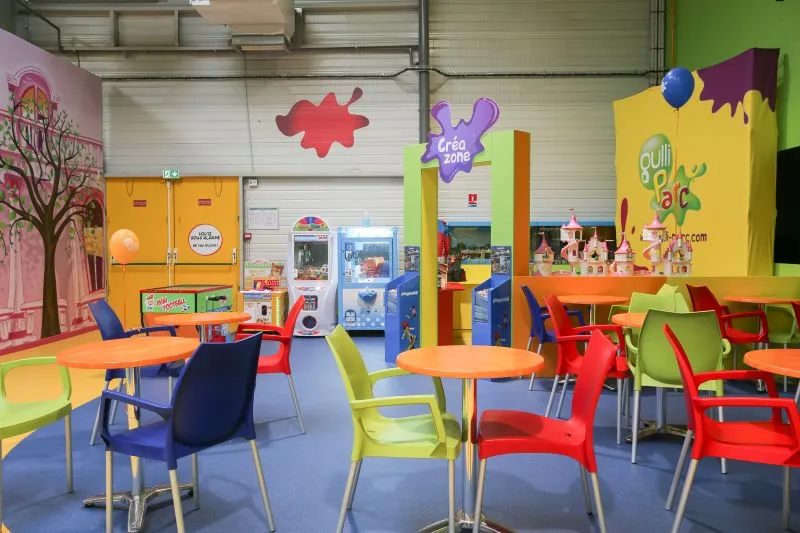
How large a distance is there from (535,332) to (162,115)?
269 inches

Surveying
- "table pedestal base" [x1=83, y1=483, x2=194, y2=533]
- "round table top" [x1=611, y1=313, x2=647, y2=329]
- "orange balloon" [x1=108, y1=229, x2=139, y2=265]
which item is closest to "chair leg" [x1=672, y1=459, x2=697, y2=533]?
"round table top" [x1=611, y1=313, x2=647, y2=329]

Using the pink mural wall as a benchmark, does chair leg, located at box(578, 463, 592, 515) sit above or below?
below

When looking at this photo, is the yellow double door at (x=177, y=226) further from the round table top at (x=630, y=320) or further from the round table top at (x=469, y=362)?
the round table top at (x=469, y=362)

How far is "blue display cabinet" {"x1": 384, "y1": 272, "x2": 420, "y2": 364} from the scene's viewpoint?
6668mm

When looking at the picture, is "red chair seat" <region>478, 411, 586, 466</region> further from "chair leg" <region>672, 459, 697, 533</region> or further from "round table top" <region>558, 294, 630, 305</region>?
"round table top" <region>558, 294, 630, 305</region>

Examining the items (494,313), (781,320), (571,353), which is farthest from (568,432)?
(781,320)

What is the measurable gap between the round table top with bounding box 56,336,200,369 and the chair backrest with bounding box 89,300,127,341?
2.90ft

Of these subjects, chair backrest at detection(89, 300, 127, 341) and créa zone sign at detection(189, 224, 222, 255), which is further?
créa zone sign at detection(189, 224, 222, 255)

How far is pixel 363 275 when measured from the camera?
861cm

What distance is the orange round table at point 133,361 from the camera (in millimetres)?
2770

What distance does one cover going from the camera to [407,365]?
262cm

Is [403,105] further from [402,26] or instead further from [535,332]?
[535,332]

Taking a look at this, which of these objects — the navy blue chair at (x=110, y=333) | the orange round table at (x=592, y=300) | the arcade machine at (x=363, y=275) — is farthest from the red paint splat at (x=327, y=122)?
the navy blue chair at (x=110, y=333)

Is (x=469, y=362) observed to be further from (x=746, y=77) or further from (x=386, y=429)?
(x=746, y=77)
